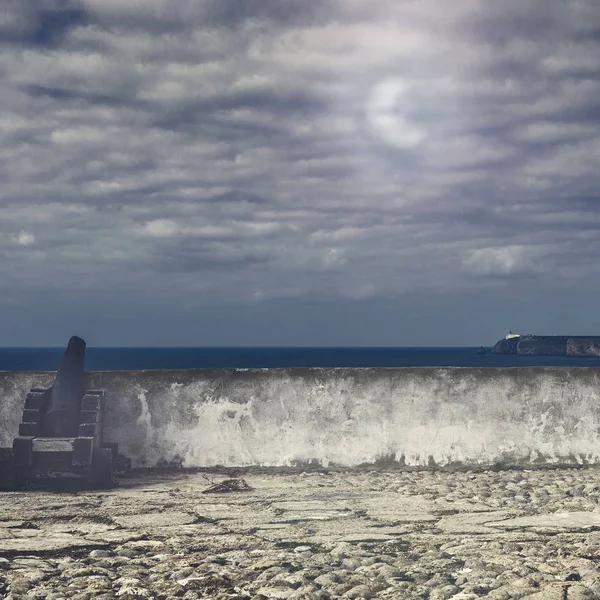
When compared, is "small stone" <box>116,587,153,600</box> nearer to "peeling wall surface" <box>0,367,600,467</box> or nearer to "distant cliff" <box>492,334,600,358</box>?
"peeling wall surface" <box>0,367,600,467</box>

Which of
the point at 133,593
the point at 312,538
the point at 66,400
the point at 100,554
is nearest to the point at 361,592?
the point at 133,593

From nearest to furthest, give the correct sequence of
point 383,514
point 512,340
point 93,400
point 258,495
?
point 383,514 → point 258,495 → point 93,400 → point 512,340

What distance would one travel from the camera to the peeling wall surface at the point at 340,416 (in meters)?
8.26

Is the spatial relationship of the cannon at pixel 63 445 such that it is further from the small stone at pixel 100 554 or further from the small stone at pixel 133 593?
the small stone at pixel 133 593

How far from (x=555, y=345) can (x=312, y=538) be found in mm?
154759

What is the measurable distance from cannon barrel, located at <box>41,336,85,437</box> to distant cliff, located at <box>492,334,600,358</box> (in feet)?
493

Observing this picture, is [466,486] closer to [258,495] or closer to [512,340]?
[258,495]

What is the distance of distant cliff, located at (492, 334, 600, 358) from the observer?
150 metres

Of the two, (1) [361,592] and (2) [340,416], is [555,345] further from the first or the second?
(1) [361,592]

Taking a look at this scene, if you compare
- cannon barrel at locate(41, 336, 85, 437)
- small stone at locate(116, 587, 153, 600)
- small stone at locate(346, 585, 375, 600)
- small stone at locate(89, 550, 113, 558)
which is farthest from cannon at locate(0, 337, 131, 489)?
small stone at locate(346, 585, 375, 600)

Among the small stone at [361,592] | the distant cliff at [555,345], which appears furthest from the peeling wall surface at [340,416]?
the distant cliff at [555,345]

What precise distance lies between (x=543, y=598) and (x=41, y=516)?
3.86 metres

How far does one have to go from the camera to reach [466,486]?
7316mm

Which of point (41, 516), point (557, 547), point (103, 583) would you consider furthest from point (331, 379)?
point (103, 583)
